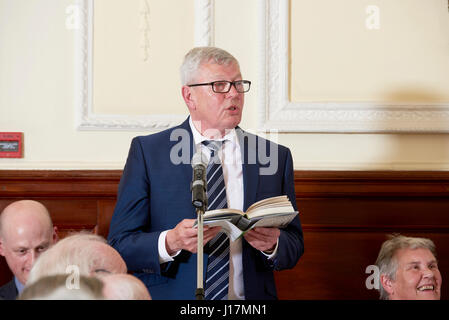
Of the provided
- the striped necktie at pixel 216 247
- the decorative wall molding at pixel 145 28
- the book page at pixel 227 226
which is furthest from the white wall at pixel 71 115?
the book page at pixel 227 226

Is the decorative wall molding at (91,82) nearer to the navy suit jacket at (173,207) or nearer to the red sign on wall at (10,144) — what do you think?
the red sign on wall at (10,144)

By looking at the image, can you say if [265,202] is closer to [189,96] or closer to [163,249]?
[163,249]

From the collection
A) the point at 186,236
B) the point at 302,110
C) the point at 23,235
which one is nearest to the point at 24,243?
the point at 23,235

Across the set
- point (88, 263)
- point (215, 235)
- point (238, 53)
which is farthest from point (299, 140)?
point (88, 263)

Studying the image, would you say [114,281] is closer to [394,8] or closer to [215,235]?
[215,235]

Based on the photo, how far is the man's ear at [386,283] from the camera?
116 inches

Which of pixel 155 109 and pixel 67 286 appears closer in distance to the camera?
pixel 67 286

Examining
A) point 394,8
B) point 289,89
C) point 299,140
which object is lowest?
point 299,140

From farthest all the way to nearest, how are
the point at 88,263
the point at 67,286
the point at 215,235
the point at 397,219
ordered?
the point at 397,219, the point at 215,235, the point at 88,263, the point at 67,286

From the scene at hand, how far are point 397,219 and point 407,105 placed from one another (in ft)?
2.23

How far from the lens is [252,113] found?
3.71 metres

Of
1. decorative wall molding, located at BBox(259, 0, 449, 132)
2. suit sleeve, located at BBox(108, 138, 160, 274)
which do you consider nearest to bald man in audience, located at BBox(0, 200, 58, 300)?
suit sleeve, located at BBox(108, 138, 160, 274)

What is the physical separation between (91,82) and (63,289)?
260cm

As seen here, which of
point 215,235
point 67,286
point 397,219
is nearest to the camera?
point 67,286
